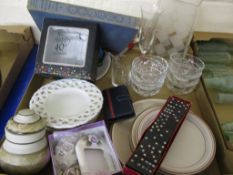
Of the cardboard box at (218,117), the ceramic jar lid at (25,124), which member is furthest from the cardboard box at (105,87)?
the ceramic jar lid at (25,124)

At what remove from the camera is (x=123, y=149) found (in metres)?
0.50

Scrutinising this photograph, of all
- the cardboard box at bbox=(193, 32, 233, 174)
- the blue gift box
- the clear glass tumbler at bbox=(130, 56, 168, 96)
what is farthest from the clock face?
the cardboard box at bbox=(193, 32, 233, 174)

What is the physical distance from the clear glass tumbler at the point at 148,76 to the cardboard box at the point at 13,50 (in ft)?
0.94

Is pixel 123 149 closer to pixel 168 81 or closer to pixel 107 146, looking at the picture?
pixel 107 146

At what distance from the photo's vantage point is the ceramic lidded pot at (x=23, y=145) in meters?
0.43

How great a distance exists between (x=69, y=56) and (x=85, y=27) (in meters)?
0.07

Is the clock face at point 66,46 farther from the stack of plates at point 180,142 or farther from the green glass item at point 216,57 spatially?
the green glass item at point 216,57

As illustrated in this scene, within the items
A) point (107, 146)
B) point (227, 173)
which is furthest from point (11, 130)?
point (227, 173)

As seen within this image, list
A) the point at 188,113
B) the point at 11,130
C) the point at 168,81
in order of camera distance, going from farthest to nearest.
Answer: the point at 168,81, the point at 188,113, the point at 11,130

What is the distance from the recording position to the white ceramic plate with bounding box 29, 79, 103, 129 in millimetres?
505

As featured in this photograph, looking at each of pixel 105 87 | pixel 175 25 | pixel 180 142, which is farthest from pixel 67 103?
pixel 175 25

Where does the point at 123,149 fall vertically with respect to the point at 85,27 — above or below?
below

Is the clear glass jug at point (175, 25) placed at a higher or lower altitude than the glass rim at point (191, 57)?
higher

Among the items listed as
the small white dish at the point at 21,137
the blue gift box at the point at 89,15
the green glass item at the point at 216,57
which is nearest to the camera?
the small white dish at the point at 21,137
